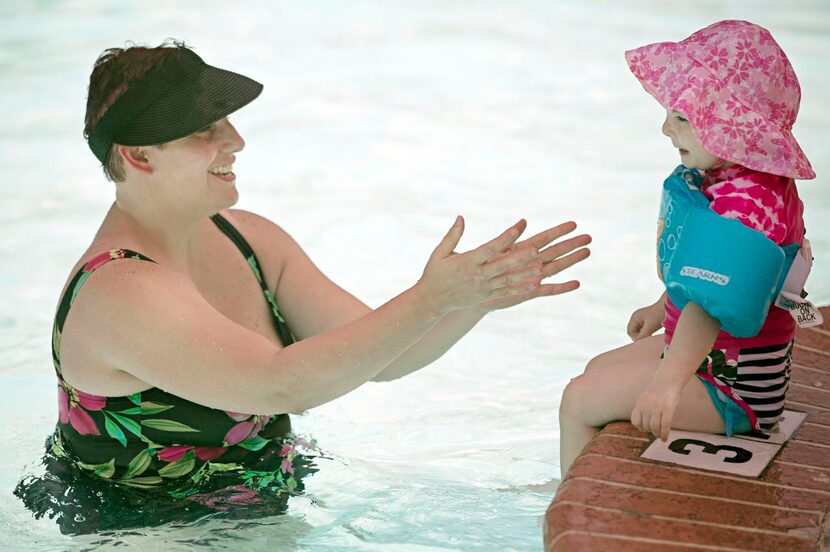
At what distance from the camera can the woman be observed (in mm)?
2699

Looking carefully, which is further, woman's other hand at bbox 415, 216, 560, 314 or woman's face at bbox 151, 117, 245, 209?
woman's face at bbox 151, 117, 245, 209

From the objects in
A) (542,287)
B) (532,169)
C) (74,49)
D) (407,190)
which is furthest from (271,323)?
(74,49)

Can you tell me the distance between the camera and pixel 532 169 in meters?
7.27

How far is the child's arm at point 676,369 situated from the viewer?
94.6 inches

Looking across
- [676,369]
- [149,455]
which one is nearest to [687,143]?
[676,369]

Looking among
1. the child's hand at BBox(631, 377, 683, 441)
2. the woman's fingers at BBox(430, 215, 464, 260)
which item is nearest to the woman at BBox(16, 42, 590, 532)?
the woman's fingers at BBox(430, 215, 464, 260)

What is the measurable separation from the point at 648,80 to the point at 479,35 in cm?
712

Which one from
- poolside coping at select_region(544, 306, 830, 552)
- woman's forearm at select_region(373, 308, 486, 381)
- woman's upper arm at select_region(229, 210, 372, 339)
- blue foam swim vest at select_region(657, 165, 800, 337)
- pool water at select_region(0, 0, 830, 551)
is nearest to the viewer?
poolside coping at select_region(544, 306, 830, 552)

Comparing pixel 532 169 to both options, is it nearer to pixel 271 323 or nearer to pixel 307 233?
pixel 307 233

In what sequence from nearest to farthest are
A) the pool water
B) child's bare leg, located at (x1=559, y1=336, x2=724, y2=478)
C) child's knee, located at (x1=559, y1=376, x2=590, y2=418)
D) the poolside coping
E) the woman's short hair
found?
the poolside coping
child's bare leg, located at (x1=559, y1=336, x2=724, y2=478)
child's knee, located at (x1=559, y1=376, x2=590, y2=418)
the woman's short hair
the pool water

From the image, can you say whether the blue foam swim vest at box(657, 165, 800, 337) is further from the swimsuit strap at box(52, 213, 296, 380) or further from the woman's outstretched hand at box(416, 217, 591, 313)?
the swimsuit strap at box(52, 213, 296, 380)

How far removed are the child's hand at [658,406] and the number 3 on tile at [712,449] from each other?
0.20 meters

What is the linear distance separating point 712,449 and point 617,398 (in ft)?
0.76

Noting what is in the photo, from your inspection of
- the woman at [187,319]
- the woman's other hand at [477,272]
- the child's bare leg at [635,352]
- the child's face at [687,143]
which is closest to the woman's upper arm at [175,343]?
the woman at [187,319]
